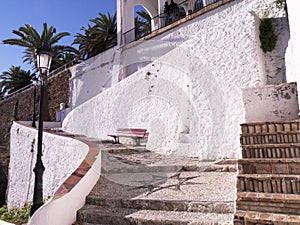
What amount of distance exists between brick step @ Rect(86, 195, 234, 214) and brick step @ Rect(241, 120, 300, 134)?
2.90 feet

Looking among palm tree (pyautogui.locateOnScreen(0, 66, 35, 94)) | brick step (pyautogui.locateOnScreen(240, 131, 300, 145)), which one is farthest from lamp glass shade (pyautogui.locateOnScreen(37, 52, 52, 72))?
palm tree (pyautogui.locateOnScreen(0, 66, 35, 94))

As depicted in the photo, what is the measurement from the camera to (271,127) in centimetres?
263

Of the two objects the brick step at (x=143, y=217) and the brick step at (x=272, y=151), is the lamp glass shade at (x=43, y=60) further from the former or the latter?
the brick step at (x=272, y=151)

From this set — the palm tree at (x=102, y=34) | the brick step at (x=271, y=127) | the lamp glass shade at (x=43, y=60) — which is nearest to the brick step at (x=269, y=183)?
the brick step at (x=271, y=127)

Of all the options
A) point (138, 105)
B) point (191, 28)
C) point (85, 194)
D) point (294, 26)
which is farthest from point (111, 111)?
point (294, 26)

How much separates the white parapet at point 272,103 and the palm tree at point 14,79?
20562mm

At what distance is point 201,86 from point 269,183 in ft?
11.0

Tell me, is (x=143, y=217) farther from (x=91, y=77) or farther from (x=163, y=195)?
(x=91, y=77)

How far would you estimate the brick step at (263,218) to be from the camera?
1.86 metres

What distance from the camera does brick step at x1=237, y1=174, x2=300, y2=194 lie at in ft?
6.80

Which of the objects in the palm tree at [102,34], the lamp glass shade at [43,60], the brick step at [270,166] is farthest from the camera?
the palm tree at [102,34]

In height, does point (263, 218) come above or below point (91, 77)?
below

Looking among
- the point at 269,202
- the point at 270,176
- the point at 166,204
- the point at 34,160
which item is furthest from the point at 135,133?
the point at 269,202

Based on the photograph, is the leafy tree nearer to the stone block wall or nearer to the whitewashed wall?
the stone block wall
